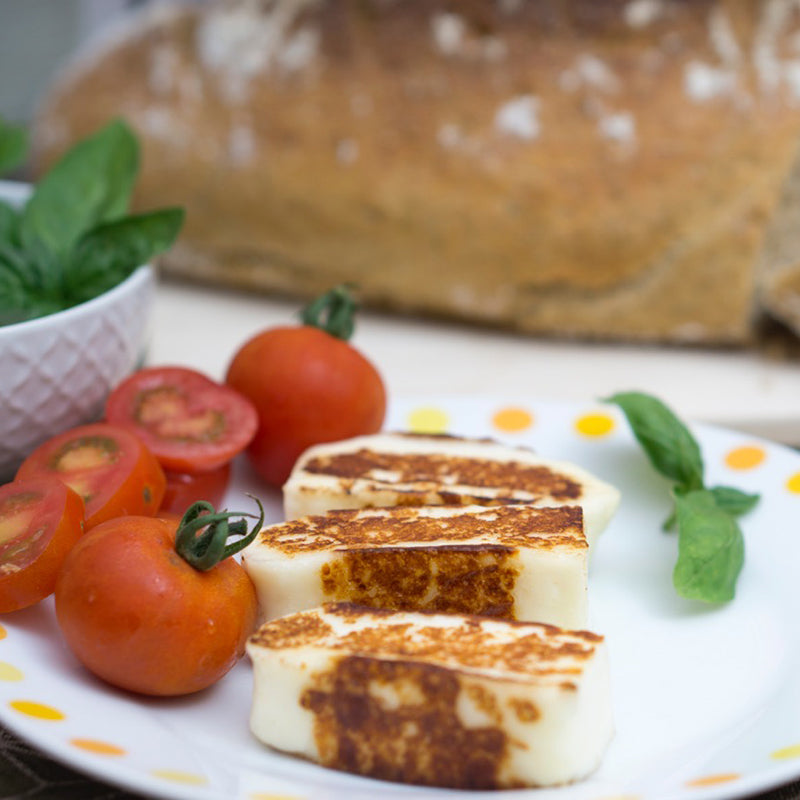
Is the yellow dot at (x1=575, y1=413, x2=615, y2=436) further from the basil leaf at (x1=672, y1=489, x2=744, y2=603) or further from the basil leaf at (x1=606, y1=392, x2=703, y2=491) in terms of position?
the basil leaf at (x1=672, y1=489, x2=744, y2=603)

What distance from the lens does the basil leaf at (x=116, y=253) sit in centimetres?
179

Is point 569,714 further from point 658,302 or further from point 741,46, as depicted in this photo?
point 741,46

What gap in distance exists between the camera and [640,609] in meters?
1.51

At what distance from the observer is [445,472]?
166cm

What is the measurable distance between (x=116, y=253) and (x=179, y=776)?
3.19ft

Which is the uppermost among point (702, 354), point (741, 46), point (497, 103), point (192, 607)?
point (741, 46)

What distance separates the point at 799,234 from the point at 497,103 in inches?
30.1

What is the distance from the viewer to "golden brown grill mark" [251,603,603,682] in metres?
1.13

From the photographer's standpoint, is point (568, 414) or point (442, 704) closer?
point (442, 704)

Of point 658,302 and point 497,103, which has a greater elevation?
point 497,103

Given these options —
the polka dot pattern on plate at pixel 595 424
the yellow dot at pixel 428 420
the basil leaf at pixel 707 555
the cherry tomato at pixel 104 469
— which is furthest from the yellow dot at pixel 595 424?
the cherry tomato at pixel 104 469

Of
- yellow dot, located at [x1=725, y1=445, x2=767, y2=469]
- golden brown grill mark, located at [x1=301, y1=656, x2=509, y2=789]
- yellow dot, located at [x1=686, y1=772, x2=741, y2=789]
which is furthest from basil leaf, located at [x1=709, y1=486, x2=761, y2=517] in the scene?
golden brown grill mark, located at [x1=301, y1=656, x2=509, y2=789]

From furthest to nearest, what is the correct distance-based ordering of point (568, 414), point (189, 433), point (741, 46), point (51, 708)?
1. point (741, 46)
2. point (568, 414)
3. point (189, 433)
4. point (51, 708)

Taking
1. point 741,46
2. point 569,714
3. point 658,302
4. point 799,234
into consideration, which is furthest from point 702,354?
point 569,714
